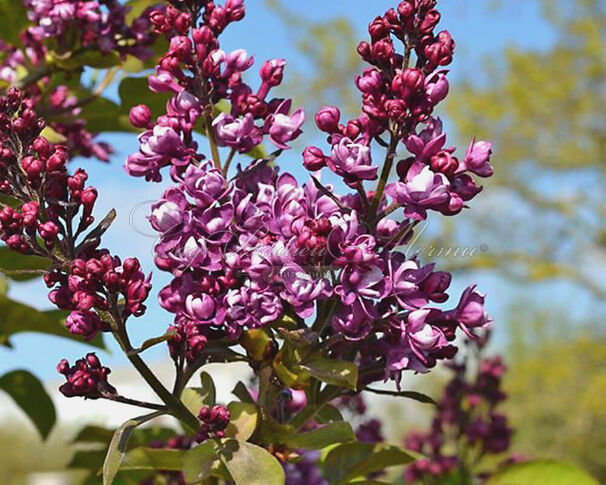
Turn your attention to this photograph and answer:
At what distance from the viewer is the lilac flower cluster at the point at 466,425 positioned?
6.04 ft

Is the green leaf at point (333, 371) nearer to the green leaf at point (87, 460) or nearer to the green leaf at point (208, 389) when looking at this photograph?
the green leaf at point (208, 389)

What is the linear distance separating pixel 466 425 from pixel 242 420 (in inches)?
45.4

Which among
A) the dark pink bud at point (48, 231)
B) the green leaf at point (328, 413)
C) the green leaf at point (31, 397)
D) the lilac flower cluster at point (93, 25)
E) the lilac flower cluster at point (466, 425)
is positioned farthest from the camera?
the lilac flower cluster at point (466, 425)

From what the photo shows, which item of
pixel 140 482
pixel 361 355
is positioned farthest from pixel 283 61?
pixel 140 482

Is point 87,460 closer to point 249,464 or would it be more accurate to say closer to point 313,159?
point 249,464

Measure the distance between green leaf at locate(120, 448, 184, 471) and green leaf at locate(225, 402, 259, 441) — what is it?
0.39 feet

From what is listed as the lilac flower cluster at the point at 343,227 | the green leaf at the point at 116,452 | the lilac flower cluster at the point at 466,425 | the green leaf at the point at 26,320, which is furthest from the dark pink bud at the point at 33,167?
the lilac flower cluster at the point at 466,425

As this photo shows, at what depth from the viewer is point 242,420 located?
0.84m

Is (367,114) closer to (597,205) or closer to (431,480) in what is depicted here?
(431,480)

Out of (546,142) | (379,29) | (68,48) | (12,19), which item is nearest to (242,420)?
(379,29)

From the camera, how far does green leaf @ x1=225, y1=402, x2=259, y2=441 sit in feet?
2.69

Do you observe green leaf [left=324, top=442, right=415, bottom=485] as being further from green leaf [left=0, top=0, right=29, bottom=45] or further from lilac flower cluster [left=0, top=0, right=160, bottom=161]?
green leaf [left=0, top=0, right=29, bottom=45]

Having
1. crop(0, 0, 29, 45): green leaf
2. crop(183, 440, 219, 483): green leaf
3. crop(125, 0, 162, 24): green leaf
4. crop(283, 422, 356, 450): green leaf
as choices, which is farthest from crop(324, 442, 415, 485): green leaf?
crop(0, 0, 29, 45): green leaf

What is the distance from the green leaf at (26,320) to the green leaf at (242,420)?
554 mm
